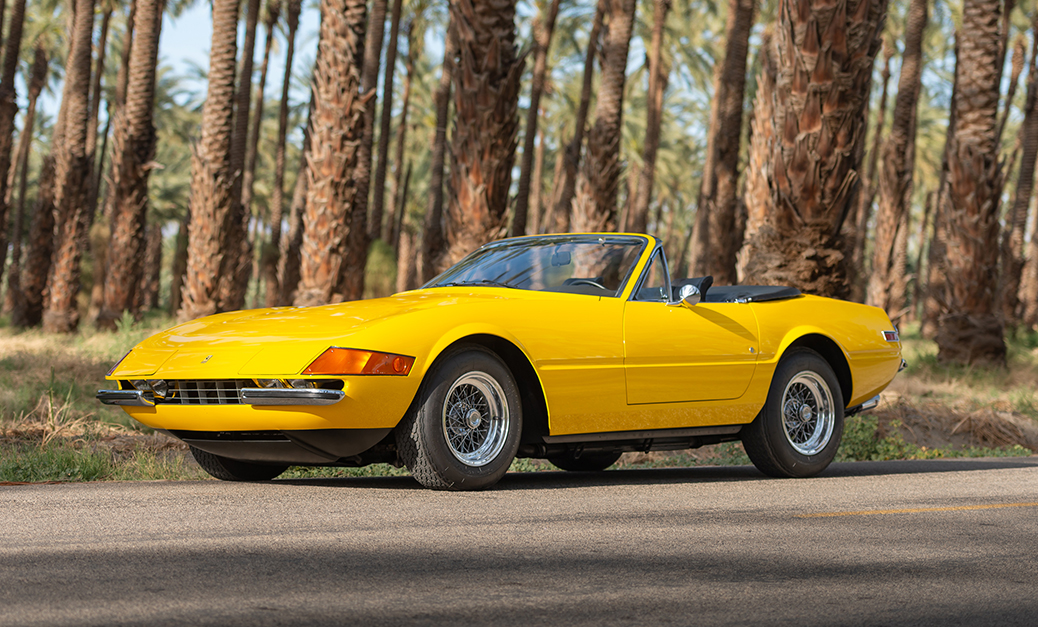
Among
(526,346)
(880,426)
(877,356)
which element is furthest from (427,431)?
(880,426)

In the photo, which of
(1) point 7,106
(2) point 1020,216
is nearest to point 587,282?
(1) point 7,106

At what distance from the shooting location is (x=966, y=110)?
17219 millimetres

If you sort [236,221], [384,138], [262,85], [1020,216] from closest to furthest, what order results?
[236,221] < [1020,216] < [384,138] < [262,85]

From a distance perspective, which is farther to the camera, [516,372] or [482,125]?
[482,125]

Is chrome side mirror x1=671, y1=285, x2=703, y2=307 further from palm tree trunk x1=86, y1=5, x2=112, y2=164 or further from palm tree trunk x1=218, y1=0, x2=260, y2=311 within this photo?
palm tree trunk x1=86, y1=5, x2=112, y2=164

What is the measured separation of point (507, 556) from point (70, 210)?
20.0 meters

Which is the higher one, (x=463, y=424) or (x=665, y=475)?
(x=463, y=424)

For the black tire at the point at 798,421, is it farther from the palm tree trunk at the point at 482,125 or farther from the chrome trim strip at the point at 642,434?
the palm tree trunk at the point at 482,125

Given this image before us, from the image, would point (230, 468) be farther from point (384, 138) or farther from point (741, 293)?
point (384, 138)

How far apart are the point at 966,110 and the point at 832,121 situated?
18.9 feet

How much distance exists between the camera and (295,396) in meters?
5.74

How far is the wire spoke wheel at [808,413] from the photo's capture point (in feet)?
26.3

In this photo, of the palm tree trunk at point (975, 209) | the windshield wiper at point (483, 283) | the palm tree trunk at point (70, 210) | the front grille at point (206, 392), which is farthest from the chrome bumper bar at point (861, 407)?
the palm tree trunk at point (70, 210)

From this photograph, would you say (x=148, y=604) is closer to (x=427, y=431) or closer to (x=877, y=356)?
(x=427, y=431)
